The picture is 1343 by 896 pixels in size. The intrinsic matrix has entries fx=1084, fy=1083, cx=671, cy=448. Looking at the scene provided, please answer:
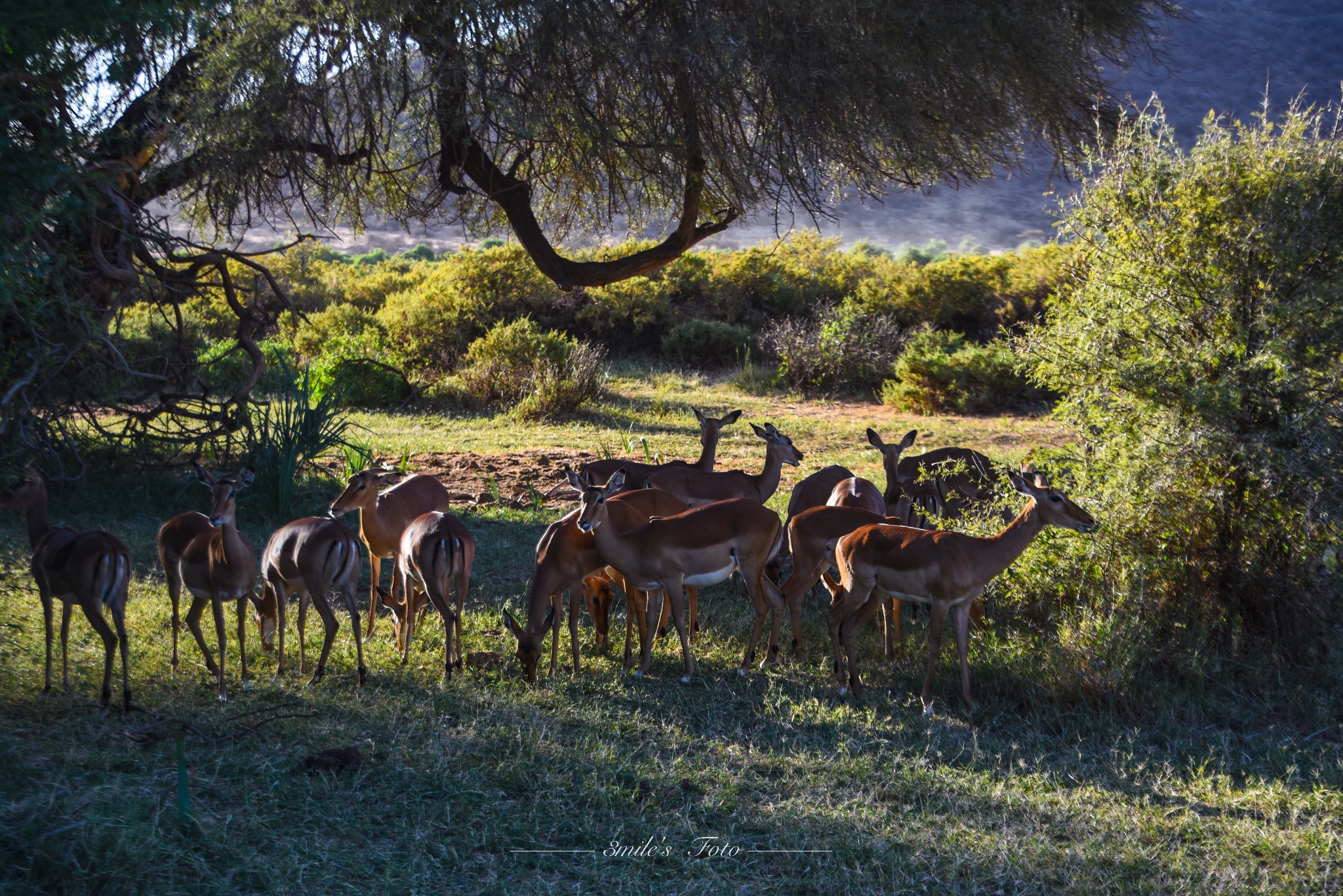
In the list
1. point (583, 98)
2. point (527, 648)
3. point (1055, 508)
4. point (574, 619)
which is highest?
point (583, 98)

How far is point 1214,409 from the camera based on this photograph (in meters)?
6.09

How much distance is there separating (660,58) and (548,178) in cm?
337

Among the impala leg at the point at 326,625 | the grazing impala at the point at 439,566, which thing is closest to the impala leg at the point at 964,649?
the grazing impala at the point at 439,566

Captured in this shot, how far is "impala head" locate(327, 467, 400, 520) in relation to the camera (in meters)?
7.13

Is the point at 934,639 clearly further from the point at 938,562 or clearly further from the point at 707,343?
the point at 707,343

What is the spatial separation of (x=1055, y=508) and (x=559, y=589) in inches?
116

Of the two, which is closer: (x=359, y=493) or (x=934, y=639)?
(x=934, y=639)

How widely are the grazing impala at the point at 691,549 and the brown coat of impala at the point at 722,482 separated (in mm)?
1564

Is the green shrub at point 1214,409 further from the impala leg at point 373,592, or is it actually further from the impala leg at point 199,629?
the impala leg at point 199,629

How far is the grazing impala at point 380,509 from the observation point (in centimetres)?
720

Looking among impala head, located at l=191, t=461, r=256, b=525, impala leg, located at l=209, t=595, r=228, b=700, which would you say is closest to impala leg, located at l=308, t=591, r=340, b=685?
impala leg, located at l=209, t=595, r=228, b=700

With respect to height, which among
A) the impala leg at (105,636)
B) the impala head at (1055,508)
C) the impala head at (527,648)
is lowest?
the impala head at (527,648)

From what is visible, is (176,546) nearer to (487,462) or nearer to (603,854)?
(603,854)

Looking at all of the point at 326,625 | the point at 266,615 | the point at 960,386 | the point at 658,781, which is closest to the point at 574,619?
the point at 326,625
